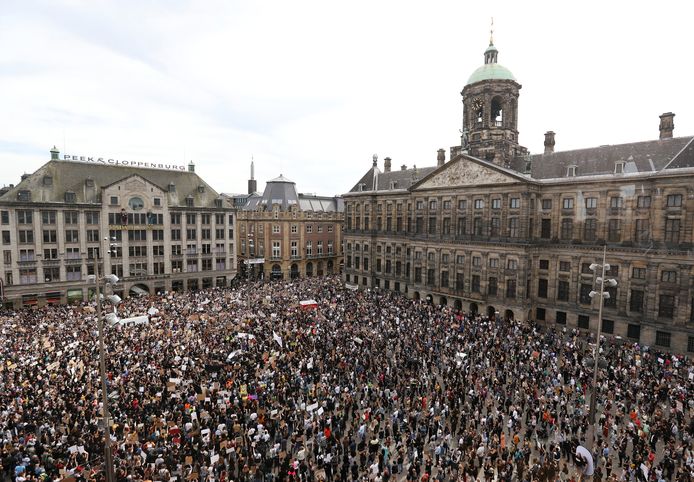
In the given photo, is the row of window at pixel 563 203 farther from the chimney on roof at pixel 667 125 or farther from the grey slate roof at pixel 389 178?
the chimney on roof at pixel 667 125

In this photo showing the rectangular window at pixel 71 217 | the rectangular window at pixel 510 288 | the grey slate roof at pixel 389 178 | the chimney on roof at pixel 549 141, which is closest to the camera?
the rectangular window at pixel 510 288

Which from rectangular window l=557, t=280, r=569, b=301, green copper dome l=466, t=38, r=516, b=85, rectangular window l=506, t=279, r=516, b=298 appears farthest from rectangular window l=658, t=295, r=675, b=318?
green copper dome l=466, t=38, r=516, b=85

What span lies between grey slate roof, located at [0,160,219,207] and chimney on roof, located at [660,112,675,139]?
67237mm

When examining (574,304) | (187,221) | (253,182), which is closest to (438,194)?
(574,304)

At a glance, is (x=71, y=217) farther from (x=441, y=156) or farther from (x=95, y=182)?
(x=441, y=156)

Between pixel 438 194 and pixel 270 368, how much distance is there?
36439 mm

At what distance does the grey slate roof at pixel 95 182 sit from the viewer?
55.6 m

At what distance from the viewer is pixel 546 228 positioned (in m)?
47.8

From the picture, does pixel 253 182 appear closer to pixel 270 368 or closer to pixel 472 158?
pixel 472 158

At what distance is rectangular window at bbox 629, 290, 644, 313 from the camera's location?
1597 inches

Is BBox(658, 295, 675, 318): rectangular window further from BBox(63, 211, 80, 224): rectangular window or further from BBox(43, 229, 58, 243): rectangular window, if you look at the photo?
BBox(43, 229, 58, 243): rectangular window

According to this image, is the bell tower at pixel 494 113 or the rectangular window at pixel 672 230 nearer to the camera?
the rectangular window at pixel 672 230

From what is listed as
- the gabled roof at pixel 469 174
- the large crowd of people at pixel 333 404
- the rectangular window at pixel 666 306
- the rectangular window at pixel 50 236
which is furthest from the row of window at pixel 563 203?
the rectangular window at pixel 50 236

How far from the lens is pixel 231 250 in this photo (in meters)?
73.4
